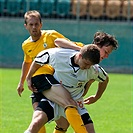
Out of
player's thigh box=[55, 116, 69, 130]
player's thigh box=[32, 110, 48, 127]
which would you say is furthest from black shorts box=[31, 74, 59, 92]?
player's thigh box=[55, 116, 69, 130]

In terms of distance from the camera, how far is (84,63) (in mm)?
5500

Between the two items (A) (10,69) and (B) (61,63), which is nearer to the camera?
(B) (61,63)

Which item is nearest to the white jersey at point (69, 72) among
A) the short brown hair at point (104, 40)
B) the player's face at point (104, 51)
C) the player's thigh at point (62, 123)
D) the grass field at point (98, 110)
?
the player's face at point (104, 51)

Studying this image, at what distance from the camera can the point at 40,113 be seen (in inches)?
222

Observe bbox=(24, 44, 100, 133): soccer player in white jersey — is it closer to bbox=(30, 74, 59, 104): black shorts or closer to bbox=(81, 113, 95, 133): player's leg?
bbox=(30, 74, 59, 104): black shorts

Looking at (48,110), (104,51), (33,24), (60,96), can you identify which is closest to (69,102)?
(60,96)

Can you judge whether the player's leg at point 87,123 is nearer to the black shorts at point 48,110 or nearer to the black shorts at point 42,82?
the black shorts at point 48,110

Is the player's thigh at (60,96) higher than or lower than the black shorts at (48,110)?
higher

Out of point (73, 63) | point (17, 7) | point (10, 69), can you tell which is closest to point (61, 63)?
point (73, 63)

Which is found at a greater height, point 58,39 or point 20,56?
point 58,39

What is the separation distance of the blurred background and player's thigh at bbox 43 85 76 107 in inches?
577

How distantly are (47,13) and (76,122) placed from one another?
15.9 m

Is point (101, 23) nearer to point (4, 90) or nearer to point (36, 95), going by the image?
point (4, 90)

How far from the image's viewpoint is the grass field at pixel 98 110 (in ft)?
26.9
